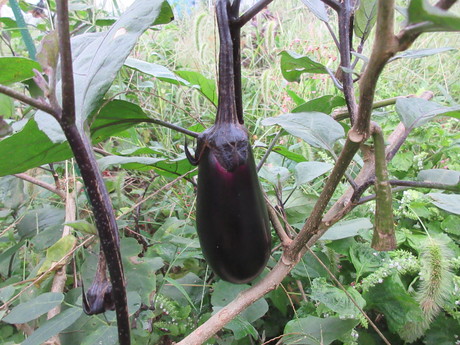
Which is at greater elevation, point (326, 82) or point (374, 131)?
point (374, 131)

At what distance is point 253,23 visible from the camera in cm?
239

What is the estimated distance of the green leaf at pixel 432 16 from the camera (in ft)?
0.58

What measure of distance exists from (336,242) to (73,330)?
0.39 m

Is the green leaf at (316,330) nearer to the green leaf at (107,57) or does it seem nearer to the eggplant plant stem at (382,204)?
the eggplant plant stem at (382,204)

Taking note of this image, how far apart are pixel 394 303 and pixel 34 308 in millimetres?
470

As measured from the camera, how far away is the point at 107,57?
33 centimetres

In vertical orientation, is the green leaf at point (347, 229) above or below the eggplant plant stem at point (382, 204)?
below

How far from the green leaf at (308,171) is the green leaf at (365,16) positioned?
0.18 m

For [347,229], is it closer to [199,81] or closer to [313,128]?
[313,128]

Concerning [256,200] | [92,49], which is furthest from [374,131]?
[92,49]

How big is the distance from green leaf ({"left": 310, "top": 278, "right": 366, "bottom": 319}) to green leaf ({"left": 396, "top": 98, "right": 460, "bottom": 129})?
228 millimetres

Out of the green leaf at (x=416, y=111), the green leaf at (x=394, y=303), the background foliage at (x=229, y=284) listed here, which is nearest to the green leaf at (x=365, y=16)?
the background foliage at (x=229, y=284)

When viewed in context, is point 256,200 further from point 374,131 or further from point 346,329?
point 346,329

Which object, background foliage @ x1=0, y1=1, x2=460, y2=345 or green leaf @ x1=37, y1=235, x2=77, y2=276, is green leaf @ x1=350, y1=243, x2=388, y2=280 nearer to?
background foliage @ x1=0, y1=1, x2=460, y2=345
